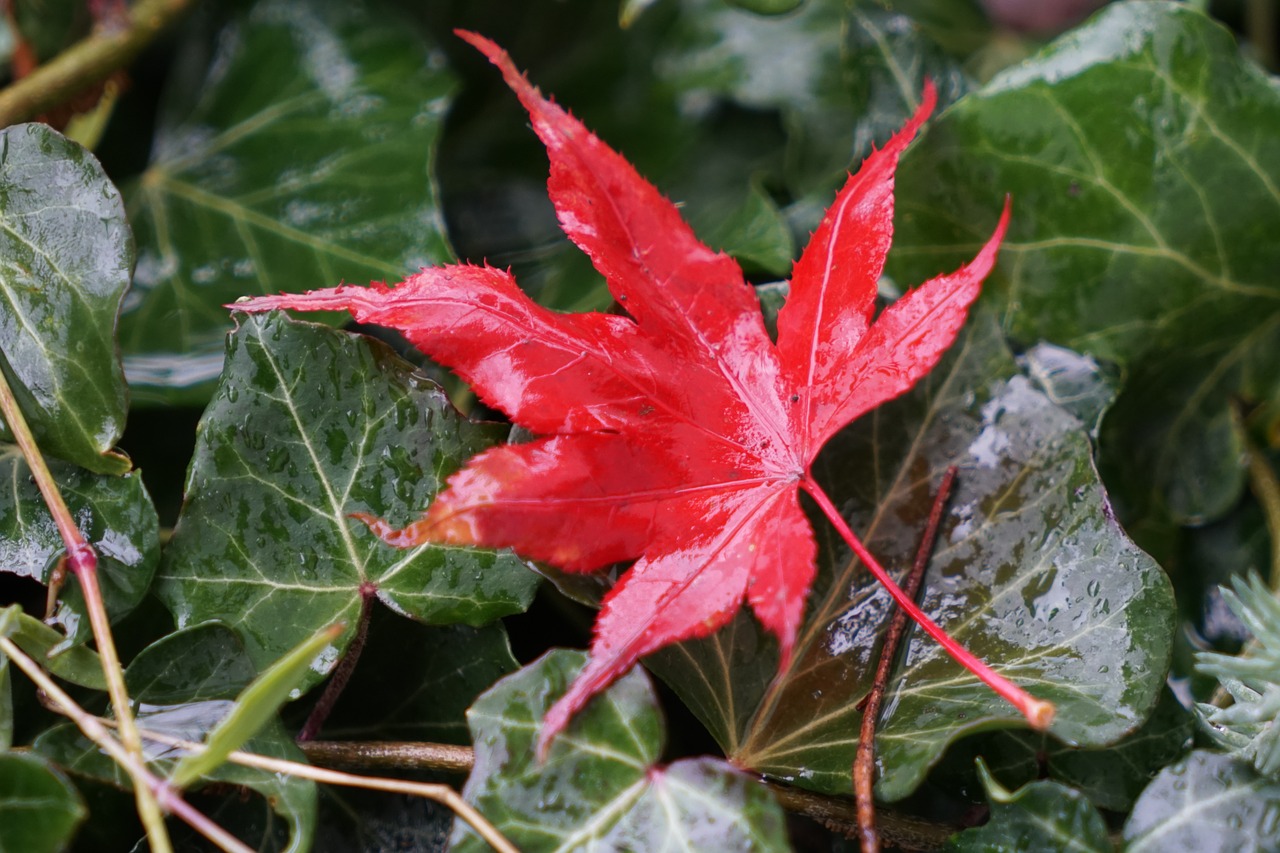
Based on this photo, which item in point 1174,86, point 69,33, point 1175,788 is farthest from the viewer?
point 69,33

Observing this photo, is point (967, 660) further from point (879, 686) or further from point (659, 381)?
point (659, 381)

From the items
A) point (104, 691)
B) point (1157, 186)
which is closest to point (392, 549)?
point (104, 691)

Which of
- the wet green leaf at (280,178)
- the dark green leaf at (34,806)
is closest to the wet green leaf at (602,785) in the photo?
the dark green leaf at (34,806)

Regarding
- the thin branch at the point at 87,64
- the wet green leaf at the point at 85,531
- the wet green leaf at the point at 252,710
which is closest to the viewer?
the wet green leaf at the point at 252,710

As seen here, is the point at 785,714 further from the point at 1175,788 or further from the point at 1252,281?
the point at 1252,281

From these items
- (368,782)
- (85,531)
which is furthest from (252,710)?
(85,531)

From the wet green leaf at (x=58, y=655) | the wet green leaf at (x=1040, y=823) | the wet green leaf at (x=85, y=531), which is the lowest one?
the wet green leaf at (x=1040, y=823)

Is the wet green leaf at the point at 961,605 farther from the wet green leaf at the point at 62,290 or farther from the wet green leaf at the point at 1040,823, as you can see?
the wet green leaf at the point at 62,290
